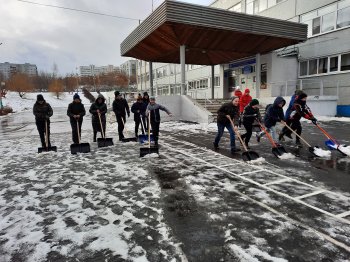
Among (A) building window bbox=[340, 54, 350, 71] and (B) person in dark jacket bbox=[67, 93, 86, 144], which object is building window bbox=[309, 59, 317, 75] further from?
(B) person in dark jacket bbox=[67, 93, 86, 144]

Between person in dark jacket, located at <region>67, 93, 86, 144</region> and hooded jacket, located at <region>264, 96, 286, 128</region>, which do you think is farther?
person in dark jacket, located at <region>67, 93, 86, 144</region>

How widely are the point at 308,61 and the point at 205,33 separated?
384 inches

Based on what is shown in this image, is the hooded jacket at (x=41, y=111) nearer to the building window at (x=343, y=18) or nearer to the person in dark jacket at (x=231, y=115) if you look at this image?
the person in dark jacket at (x=231, y=115)

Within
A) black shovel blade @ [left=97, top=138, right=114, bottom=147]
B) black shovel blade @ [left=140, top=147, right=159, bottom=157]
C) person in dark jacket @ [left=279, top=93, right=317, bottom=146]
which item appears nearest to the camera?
black shovel blade @ [left=140, top=147, right=159, bottom=157]

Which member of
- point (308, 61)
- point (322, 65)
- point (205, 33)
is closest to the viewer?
point (205, 33)

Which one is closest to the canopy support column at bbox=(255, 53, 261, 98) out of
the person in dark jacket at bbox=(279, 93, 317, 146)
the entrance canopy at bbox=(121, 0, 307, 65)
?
the entrance canopy at bbox=(121, 0, 307, 65)

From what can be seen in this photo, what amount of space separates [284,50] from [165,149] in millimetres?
18176

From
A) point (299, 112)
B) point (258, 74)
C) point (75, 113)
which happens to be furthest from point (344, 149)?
point (258, 74)

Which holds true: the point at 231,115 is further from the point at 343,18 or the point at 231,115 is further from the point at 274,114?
the point at 343,18

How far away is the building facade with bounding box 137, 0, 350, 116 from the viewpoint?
57.9ft

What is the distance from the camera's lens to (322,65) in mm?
19250

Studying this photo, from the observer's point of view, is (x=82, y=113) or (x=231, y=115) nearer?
(x=231, y=115)

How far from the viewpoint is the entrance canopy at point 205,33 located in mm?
14305

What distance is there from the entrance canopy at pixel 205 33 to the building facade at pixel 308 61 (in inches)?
81.6
